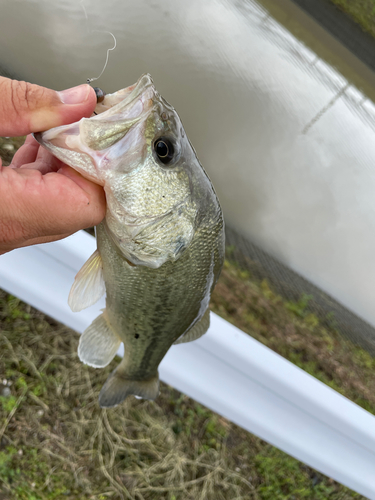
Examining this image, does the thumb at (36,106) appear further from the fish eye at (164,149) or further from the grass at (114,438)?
the grass at (114,438)

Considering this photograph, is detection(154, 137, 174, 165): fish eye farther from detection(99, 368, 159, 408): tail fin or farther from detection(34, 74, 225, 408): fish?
detection(99, 368, 159, 408): tail fin

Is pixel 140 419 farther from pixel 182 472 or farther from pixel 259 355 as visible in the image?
pixel 259 355

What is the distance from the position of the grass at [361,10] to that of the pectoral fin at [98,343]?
448 cm

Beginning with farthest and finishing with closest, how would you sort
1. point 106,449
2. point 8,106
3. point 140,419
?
point 140,419
point 106,449
point 8,106

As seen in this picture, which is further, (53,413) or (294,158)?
(294,158)

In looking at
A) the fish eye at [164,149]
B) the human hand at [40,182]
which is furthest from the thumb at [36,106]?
the fish eye at [164,149]

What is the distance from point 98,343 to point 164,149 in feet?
2.69

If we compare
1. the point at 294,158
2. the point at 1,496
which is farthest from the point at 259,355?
the point at 294,158

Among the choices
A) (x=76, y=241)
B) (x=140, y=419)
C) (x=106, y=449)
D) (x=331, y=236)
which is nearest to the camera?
(x=76, y=241)

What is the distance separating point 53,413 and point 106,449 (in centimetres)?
43

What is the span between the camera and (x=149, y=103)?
78 cm

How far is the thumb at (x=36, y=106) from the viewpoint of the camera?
0.76 m

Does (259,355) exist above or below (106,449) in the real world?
above

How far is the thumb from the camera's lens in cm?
76
